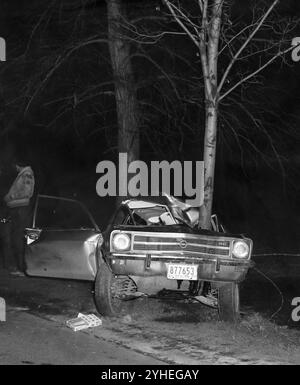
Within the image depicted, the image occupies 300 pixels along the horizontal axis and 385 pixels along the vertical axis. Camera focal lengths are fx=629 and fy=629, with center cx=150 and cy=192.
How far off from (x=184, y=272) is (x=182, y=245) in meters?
0.28

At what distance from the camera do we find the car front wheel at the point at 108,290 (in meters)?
7.05

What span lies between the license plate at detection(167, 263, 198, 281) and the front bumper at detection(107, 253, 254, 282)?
5 cm

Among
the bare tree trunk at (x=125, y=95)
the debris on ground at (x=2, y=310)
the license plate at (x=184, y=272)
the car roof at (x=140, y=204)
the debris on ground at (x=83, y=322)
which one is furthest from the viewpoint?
the bare tree trunk at (x=125, y=95)

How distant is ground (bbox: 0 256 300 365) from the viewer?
5645mm

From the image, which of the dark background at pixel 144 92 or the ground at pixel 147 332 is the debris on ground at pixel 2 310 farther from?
the dark background at pixel 144 92

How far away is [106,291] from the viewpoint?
704 cm

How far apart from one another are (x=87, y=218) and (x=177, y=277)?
8.54 feet

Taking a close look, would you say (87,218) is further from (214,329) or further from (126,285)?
(214,329)

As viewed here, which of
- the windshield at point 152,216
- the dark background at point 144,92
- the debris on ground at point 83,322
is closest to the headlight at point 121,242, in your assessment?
the debris on ground at point 83,322

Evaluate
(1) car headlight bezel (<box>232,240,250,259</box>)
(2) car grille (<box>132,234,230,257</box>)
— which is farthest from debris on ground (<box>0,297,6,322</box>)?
(1) car headlight bezel (<box>232,240,250,259</box>)

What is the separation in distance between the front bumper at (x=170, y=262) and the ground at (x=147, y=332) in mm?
570

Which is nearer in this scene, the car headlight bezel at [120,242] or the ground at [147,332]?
the ground at [147,332]

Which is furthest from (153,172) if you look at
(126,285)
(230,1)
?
(126,285)

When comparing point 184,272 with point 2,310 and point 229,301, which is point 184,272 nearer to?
point 229,301
